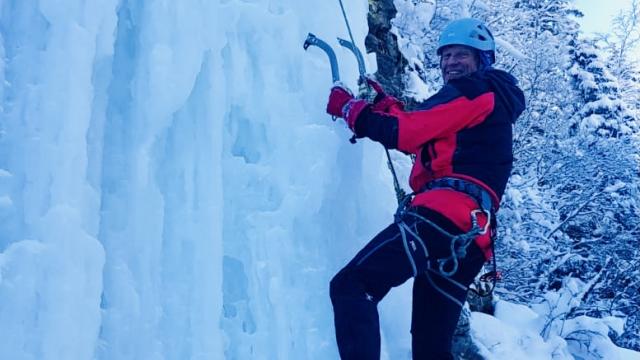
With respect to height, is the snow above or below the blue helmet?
below

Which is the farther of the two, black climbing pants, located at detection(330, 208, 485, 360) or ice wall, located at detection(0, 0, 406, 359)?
black climbing pants, located at detection(330, 208, 485, 360)

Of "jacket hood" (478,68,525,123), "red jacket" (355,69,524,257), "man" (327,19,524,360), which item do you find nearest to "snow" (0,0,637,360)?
"man" (327,19,524,360)

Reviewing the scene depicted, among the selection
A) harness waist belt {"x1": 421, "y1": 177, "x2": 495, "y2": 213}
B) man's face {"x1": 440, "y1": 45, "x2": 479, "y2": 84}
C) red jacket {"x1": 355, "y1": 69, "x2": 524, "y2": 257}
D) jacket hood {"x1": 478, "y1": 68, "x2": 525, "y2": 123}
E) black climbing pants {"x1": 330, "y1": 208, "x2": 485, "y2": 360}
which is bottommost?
black climbing pants {"x1": 330, "y1": 208, "x2": 485, "y2": 360}

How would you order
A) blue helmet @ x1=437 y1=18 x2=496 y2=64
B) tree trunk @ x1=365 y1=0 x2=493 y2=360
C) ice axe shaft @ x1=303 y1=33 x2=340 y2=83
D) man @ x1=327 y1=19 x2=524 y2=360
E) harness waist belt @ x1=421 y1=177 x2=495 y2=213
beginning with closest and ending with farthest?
man @ x1=327 y1=19 x2=524 y2=360 → harness waist belt @ x1=421 y1=177 x2=495 y2=213 → blue helmet @ x1=437 y1=18 x2=496 y2=64 → ice axe shaft @ x1=303 y1=33 x2=340 y2=83 → tree trunk @ x1=365 y1=0 x2=493 y2=360

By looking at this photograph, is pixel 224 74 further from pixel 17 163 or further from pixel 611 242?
pixel 611 242

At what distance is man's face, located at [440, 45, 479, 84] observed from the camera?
9.69 ft

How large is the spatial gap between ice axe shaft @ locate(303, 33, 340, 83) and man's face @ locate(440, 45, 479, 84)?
536 millimetres

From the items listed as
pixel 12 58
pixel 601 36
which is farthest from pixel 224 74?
pixel 601 36

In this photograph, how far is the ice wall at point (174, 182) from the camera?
2156 millimetres

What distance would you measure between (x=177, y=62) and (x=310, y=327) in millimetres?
1334

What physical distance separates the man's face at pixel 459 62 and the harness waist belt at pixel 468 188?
1.95 feet

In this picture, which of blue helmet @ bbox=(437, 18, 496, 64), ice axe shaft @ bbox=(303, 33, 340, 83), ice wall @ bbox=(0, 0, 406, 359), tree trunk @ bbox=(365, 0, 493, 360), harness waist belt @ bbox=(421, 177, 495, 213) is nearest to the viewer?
ice wall @ bbox=(0, 0, 406, 359)

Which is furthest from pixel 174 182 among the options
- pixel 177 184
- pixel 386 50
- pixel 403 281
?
pixel 386 50

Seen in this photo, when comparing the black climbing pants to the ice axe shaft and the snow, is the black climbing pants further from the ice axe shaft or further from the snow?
the ice axe shaft
